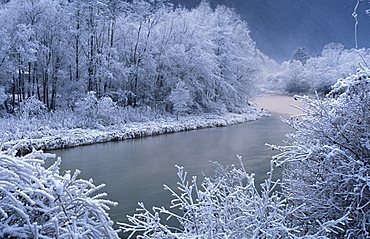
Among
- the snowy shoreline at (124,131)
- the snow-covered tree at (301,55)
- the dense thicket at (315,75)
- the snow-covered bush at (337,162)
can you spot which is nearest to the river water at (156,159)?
the snowy shoreline at (124,131)

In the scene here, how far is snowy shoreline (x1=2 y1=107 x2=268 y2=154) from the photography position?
1603 cm

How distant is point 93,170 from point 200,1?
27.3 m

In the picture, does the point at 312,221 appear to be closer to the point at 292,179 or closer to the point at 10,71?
the point at 292,179

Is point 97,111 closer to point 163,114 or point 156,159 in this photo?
point 163,114

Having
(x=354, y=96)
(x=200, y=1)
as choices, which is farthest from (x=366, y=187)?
(x=200, y=1)

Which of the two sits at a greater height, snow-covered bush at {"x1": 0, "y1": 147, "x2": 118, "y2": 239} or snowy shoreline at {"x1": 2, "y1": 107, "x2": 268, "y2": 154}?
snow-covered bush at {"x1": 0, "y1": 147, "x2": 118, "y2": 239}

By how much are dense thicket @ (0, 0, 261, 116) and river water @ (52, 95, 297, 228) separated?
6.21 meters

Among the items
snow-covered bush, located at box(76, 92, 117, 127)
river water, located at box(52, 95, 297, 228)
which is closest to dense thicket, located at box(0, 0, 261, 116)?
snow-covered bush, located at box(76, 92, 117, 127)

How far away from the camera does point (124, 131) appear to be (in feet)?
63.4

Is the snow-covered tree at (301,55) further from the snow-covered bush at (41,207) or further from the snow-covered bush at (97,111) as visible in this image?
the snow-covered bush at (41,207)

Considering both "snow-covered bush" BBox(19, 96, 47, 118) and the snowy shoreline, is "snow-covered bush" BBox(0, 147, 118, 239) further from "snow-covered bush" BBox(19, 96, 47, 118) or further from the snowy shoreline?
"snow-covered bush" BBox(19, 96, 47, 118)

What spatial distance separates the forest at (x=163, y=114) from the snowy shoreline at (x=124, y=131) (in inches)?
3.6

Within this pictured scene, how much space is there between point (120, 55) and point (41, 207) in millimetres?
25380

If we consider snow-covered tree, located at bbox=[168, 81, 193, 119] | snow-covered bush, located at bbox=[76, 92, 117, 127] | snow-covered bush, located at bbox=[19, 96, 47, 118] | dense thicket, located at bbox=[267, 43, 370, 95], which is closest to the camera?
snow-covered bush, located at bbox=[19, 96, 47, 118]
